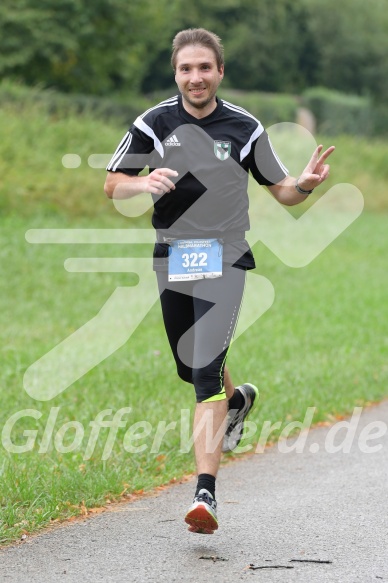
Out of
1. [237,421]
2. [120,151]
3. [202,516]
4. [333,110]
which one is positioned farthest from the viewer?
[333,110]

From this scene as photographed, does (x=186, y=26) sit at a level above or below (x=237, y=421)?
above

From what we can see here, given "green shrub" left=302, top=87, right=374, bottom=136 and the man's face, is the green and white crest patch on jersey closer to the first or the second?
the man's face

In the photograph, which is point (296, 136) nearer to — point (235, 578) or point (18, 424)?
point (18, 424)

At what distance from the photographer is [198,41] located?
5.49 meters

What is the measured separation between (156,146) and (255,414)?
342cm

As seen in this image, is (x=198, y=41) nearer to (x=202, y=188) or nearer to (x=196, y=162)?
(x=196, y=162)

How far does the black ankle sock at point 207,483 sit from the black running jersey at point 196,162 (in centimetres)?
119

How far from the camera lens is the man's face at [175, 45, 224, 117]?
17.8 ft

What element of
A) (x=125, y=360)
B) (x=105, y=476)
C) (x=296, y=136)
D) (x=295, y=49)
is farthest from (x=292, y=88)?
(x=105, y=476)

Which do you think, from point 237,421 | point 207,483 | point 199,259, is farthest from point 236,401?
point 207,483

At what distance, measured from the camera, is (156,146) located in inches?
217

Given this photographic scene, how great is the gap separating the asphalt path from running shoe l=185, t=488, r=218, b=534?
12cm

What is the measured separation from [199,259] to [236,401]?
138cm

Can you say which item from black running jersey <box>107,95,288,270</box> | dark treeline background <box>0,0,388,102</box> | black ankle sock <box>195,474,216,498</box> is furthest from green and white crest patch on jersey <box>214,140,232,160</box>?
dark treeline background <box>0,0,388,102</box>
